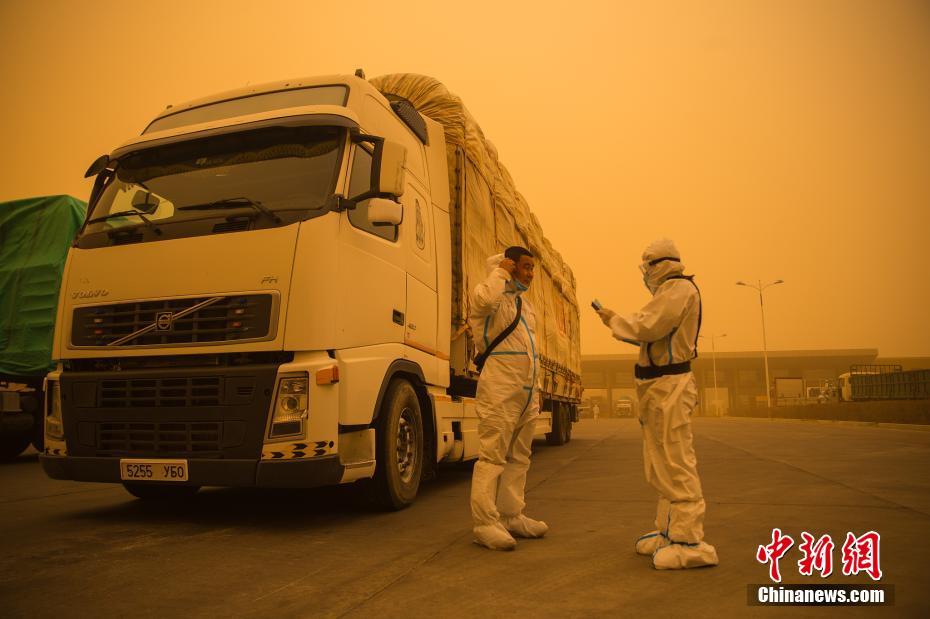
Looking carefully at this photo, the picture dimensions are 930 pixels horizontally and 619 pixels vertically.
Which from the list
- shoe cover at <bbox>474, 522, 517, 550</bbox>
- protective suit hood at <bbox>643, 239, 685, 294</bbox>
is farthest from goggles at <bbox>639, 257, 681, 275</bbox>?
shoe cover at <bbox>474, 522, 517, 550</bbox>

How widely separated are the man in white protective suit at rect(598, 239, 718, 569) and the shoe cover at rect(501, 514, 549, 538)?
79 centimetres

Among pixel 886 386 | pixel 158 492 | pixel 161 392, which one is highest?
pixel 886 386

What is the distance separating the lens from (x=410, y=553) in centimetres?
452

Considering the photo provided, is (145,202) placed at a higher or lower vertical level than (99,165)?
lower

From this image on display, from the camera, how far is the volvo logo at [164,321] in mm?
5219

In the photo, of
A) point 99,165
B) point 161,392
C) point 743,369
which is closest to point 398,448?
point 161,392

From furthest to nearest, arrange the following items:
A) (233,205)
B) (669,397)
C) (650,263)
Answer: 1. (233,205)
2. (650,263)
3. (669,397)

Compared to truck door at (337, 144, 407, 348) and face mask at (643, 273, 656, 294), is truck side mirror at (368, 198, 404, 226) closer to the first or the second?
truck door at (337, 144, 407, 348)

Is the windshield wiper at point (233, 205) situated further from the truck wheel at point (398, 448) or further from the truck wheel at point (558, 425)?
the truck wheel at point (558, 425)

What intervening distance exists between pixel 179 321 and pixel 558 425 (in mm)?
10938

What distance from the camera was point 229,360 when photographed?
5164mm

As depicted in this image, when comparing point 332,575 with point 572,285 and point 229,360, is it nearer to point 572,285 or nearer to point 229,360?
point 229,360

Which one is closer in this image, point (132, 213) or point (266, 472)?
point (266, 472)

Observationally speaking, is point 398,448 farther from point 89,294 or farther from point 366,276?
point 89,294
